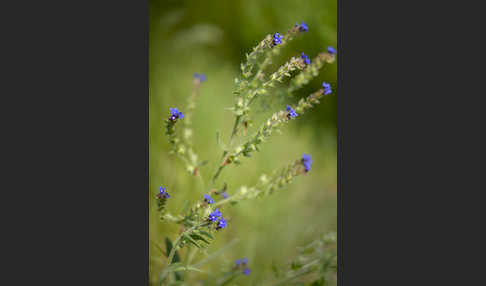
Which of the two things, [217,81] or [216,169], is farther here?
[217,81]

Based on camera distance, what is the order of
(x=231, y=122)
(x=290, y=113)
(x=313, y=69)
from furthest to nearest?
1. (x=231, y=122)
2. (x=313, y=69)
3. (x=290, y=113)

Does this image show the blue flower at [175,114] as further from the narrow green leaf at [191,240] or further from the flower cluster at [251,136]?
the narrow green leaf at [191,240]

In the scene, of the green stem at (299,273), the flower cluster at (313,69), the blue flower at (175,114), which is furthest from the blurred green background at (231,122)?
the blue flower at (175,114)

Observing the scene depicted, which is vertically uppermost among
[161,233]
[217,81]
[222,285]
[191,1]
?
[191,1]

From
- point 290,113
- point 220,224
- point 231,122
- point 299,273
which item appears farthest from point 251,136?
point 231,122

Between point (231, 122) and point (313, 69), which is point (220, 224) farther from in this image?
point (231, 122)

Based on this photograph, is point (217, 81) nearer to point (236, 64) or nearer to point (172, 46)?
point (236, 64)

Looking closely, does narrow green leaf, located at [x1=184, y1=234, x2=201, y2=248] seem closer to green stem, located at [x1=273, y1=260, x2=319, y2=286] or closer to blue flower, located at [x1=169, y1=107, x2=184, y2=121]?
blue flower, located at [x1=169, y1=107, x2=184, y2=121]

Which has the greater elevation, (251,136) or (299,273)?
(251,136)

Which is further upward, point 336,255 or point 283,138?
point 283,138

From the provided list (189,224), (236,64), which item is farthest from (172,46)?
(189,224)
